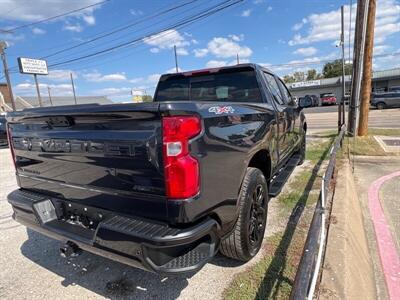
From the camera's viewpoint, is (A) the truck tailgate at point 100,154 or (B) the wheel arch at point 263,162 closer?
(A) the truck tailgate at point 100,154

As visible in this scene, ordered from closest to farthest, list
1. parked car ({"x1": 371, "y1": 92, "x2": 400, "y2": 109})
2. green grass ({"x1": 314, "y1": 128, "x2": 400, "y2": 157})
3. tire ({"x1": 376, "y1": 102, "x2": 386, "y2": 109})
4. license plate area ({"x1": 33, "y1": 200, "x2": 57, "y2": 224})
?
license plate area ({"x1": 33, "y1": 200, "x2": 57, "y2": 224}) < green grass ({"x1": 314, "y1": 128, "x2": 400, "y2": 157}) < parked car ({"x1": 371, "y1": 92, "x2": 400, "y2": 109}) < tire ({"x1": 376, "y1": 102, "x2": 386, "y2": 109})

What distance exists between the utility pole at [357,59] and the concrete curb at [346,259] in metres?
6.49

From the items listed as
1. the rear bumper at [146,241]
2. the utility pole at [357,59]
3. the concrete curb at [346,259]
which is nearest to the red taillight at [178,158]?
the rear bumper at [146,241]

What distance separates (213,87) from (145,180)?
7.71 ft

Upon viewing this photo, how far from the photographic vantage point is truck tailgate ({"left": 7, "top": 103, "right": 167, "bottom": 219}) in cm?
201

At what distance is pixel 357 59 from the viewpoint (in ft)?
31.6

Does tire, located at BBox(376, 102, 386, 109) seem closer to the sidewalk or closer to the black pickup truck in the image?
the sidewalk

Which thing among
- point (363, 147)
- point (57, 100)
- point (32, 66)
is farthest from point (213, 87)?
point (57, 100)

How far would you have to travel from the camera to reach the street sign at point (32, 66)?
3731 cm

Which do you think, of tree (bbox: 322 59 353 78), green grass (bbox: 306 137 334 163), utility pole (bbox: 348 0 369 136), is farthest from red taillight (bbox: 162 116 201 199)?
tree (bbox: 322 59 353 78)

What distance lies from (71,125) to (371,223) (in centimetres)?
409

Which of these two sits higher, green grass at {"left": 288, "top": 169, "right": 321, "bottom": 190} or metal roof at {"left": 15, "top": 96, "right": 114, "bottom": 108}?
metal roof at {"left": 15, "top": 96, "right": 114, "bottom": 108}

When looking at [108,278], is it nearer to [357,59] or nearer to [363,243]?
[363,243]

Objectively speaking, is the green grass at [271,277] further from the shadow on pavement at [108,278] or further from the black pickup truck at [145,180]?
the shadow on pavement at [108,278]
